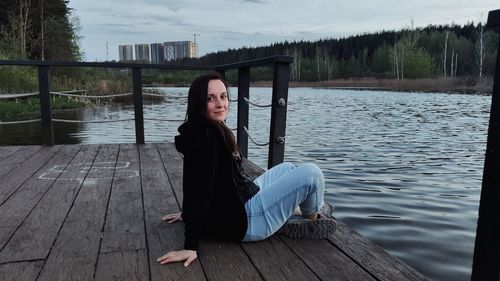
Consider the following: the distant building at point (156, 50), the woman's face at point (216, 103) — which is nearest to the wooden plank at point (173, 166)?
the woman's face at point (216, 103)

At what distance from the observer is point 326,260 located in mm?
1889

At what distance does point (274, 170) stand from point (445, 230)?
2393 mm

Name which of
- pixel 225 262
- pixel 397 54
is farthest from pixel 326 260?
pixel 397 54

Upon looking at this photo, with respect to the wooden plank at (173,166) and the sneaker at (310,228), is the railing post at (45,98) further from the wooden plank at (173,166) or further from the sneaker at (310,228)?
the sneaker at (310,228)

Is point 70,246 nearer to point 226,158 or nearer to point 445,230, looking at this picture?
point 226,158

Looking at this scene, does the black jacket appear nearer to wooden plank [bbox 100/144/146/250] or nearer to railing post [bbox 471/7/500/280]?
wooden plank [bbox 100/144/146/250]

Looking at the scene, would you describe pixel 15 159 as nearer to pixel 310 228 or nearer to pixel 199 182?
pixel 199 182

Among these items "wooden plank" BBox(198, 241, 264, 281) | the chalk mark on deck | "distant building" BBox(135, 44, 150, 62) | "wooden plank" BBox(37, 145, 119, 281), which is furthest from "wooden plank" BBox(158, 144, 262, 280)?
"distant building" BBox(135, 44, 150, 62)

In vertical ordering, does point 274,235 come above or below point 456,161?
above

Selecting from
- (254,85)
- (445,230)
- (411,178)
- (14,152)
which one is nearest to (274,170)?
(445,230)

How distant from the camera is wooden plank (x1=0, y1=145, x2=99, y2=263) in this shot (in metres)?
1.98

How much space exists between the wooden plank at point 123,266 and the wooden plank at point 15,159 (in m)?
2.28

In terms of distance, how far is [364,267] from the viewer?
1.81m

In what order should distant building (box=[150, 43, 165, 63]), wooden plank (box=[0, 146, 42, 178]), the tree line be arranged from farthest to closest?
distant building (box=[150, 43, 165, 63]) → the tree line → wooden plank (box=[0, 146, 42, 178])
